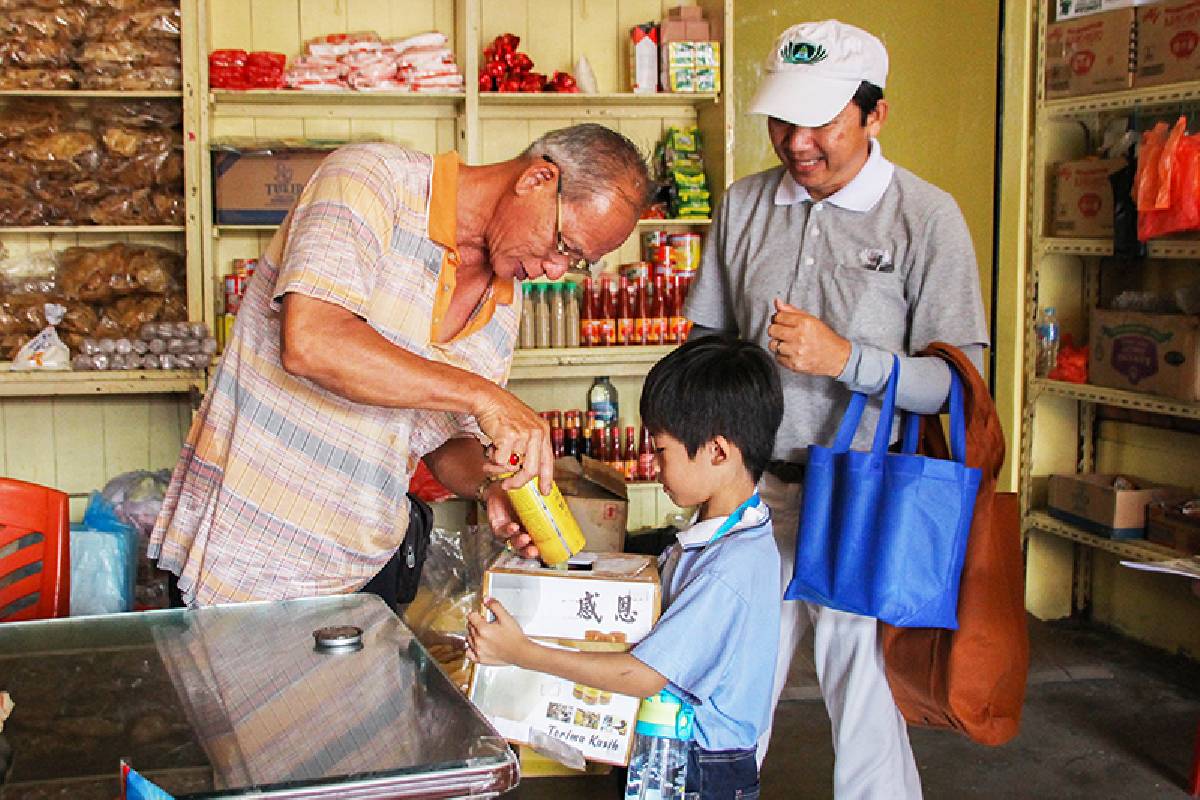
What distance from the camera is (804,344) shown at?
7.26 ft

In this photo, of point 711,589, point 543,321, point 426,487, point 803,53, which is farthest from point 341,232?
point 543,321

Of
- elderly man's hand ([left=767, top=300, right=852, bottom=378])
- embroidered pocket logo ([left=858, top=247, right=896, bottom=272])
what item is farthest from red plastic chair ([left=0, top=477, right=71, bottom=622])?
embroidered pocket logo ([left=858, top=247, right=896, bottom=272])

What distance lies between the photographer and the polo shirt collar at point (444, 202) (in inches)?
77.6

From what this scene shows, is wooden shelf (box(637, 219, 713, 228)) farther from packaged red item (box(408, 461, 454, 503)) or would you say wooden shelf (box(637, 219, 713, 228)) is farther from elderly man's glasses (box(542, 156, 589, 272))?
elderly man's glasses (box(542, 156, 589, 272))

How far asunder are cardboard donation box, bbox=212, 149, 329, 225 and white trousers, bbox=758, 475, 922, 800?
2634 millimetres

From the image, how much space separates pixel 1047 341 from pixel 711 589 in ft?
10.3

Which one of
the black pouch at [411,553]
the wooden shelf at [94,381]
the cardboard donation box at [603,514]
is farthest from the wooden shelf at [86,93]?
the black pouch at [411,553]

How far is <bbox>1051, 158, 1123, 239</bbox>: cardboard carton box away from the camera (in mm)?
4344

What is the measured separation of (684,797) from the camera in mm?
1962

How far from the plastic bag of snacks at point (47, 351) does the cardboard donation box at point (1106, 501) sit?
3543 mm

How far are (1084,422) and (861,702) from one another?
2.70 metres

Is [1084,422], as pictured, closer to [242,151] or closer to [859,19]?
[859,19]

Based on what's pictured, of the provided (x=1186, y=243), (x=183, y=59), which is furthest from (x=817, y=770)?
(x=183, y=59)

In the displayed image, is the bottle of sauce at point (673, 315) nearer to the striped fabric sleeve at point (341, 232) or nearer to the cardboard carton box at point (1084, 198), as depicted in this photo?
the cardboard carton box at point (1084, 198)
